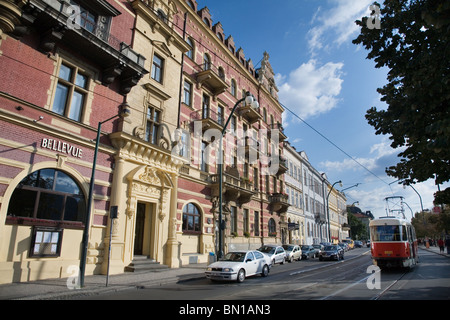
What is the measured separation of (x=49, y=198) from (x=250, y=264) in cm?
960

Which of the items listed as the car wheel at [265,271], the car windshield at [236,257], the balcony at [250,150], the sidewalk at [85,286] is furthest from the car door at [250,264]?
the balcony at [250,150]

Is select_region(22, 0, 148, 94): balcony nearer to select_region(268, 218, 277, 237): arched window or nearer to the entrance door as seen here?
the entrance door

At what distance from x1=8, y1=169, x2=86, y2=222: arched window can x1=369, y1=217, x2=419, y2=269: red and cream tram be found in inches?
641

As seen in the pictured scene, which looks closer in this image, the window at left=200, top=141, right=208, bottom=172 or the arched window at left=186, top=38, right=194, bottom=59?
the window at left=200, top=141, right=208, bottom=172

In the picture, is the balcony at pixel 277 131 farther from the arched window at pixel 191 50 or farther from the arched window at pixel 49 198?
the arched window at pixel 49 198

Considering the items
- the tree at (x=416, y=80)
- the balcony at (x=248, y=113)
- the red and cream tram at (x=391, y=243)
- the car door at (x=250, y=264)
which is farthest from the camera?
the balcony at (x=248, y=113)

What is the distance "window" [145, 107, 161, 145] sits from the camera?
17.9 metres

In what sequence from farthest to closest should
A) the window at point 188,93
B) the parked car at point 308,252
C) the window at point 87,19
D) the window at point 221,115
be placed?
the parked car at point 308,252 < the window at point 221,115 < the window at point 188,93 < the window at point 87,19

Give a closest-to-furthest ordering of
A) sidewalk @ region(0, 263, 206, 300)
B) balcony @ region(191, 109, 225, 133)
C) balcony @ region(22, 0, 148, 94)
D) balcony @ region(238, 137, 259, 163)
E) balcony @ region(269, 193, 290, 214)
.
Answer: sidewalk @ region(0, 263, 206, 300)
balcony @ region(22, 0, 148, 94)
balcony @ region(191, 109, 225, 133)
balcony @ region(238, 137, 259, 163)
balcony @ region(269, 193, 290, 214)

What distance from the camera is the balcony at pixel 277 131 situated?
36.1 metres

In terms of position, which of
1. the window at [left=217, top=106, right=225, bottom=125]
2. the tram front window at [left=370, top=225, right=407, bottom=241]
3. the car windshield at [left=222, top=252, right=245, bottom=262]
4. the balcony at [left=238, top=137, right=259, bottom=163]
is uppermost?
the window at [left=217, top=106, right=225, bottom=125]

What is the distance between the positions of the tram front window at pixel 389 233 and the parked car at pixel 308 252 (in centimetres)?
1363

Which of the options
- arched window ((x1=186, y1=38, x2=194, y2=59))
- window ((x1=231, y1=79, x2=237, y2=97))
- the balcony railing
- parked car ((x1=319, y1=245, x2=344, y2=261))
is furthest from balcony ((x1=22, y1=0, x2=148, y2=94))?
parked car ((x1=319, y1=245, x2=344, y2=261))
